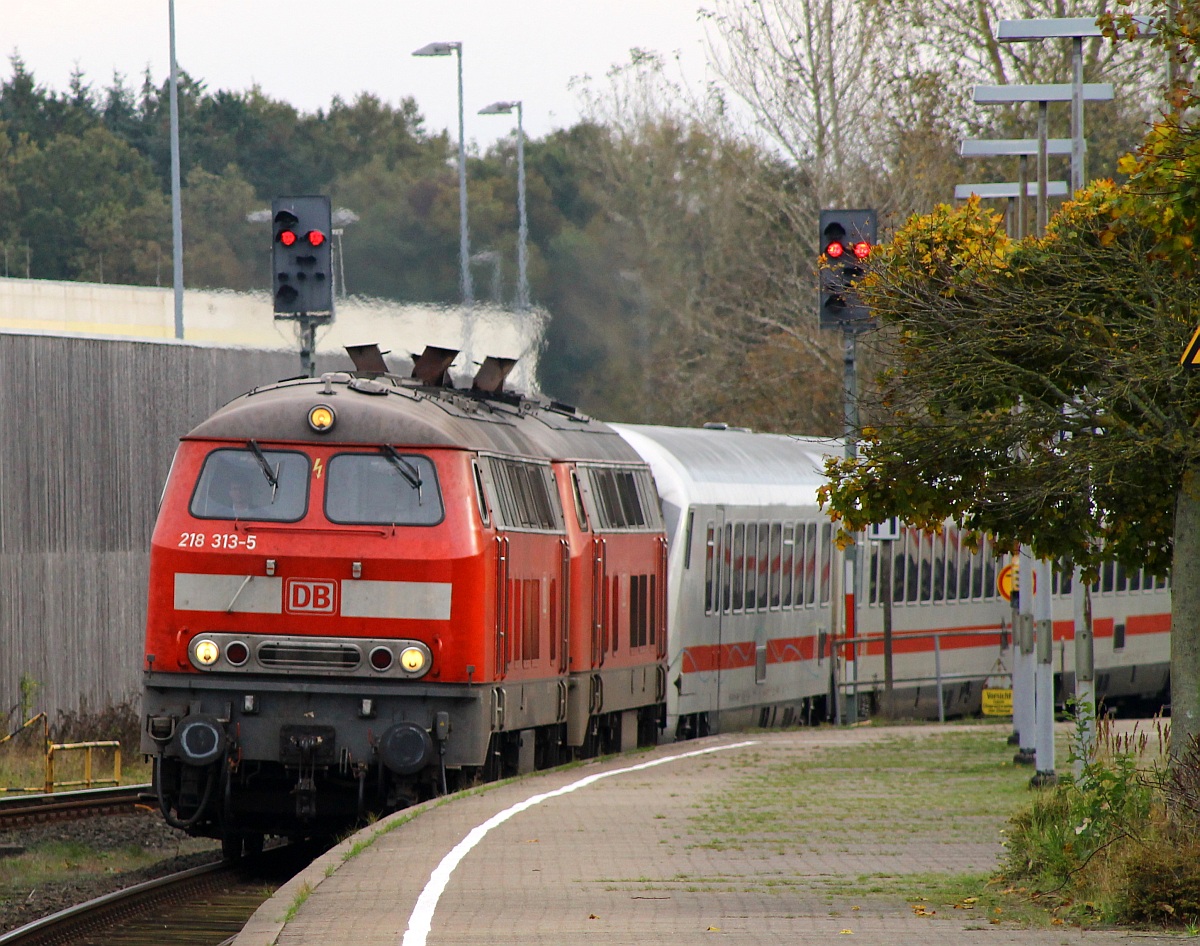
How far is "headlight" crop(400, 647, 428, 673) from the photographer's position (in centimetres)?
1464

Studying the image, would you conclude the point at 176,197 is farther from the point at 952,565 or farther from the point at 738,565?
the point at 952,565

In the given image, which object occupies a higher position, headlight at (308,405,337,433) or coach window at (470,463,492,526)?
headlight at (308,405,337,433)

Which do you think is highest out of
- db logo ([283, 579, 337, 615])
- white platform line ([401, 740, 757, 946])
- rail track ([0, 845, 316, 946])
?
db logo ([283, 579, 337, 615])

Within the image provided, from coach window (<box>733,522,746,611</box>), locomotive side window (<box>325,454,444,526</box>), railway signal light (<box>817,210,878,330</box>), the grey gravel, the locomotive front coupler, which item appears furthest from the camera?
coach window (<box>733,522,746,611</box>)

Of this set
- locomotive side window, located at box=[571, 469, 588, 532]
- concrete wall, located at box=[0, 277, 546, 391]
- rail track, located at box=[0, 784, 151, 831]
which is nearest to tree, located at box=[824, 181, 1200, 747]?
locomotive side window, located at box=[571, 469, 588, 532]

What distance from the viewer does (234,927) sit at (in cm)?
1256

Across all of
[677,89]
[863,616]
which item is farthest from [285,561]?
[677,89]

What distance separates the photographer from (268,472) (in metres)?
15.2

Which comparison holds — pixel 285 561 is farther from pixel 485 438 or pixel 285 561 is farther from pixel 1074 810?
pixel 1074 810

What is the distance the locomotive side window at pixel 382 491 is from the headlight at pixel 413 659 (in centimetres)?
92

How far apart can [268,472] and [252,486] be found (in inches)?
6.0

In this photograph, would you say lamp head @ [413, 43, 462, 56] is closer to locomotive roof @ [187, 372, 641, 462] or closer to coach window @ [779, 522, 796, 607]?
coach window @ [779, 522, 796, 607]

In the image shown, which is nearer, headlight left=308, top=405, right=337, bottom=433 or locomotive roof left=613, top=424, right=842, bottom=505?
→ headlight left=308, top=405, right=337, bottom=433

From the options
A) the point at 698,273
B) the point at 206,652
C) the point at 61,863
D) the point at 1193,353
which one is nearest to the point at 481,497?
the point at 206,652
